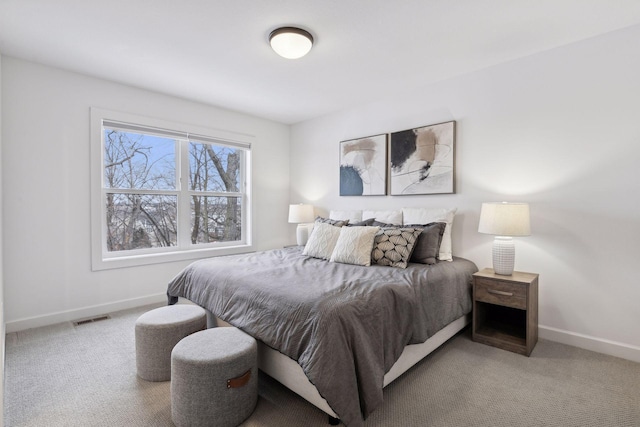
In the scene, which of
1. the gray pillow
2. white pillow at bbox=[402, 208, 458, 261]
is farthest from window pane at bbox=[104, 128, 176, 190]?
the gray pillow

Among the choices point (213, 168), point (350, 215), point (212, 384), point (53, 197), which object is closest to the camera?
point (212, 384)

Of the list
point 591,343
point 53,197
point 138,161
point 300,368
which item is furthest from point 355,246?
point 53,197

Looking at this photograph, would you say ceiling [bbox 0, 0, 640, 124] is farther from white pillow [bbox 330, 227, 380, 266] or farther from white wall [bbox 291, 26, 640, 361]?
white pillow [bbox 330, 227, 380, 266]

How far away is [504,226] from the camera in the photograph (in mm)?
2387

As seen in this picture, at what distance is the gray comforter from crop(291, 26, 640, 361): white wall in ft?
2.43

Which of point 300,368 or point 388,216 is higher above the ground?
point 388,216

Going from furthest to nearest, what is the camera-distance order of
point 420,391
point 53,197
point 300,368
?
point 53,197 < point 420,391 < point 300,368

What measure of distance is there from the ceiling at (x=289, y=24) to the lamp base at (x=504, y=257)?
162cm

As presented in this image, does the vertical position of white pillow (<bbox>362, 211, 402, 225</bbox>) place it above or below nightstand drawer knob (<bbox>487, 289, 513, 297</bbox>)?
above

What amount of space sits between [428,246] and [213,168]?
2918 mm

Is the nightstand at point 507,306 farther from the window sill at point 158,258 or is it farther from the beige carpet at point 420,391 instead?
the window sill at point 158,258

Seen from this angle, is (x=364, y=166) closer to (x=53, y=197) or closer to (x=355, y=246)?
(x=355, y=246)

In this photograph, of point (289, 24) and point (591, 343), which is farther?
point (591, 343)

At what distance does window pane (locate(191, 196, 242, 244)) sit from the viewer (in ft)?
12.9
